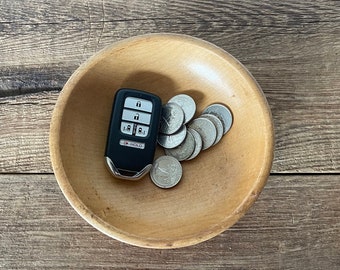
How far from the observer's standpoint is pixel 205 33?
79cm

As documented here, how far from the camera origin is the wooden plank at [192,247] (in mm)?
731

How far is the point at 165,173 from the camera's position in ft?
2.35

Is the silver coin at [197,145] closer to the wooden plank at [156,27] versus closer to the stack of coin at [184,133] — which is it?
the stack of coin at [184,133]

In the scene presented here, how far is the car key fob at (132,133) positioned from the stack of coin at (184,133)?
2 centimetres

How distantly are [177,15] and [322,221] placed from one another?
0.34 meters

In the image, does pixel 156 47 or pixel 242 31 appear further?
pixel 242 31

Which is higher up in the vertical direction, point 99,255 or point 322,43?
point 322,43

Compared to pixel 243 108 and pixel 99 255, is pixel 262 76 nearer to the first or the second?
pixel 243 108

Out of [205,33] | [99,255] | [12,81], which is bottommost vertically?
[99,255]

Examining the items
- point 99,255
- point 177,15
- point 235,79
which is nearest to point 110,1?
point 177,15

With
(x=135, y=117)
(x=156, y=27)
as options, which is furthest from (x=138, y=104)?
(x=156, y=27)

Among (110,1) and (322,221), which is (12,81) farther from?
(322,221)

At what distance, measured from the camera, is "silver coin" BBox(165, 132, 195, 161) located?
721 mm

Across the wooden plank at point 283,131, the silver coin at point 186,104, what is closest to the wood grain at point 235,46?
the wooden plank at point 283,131
